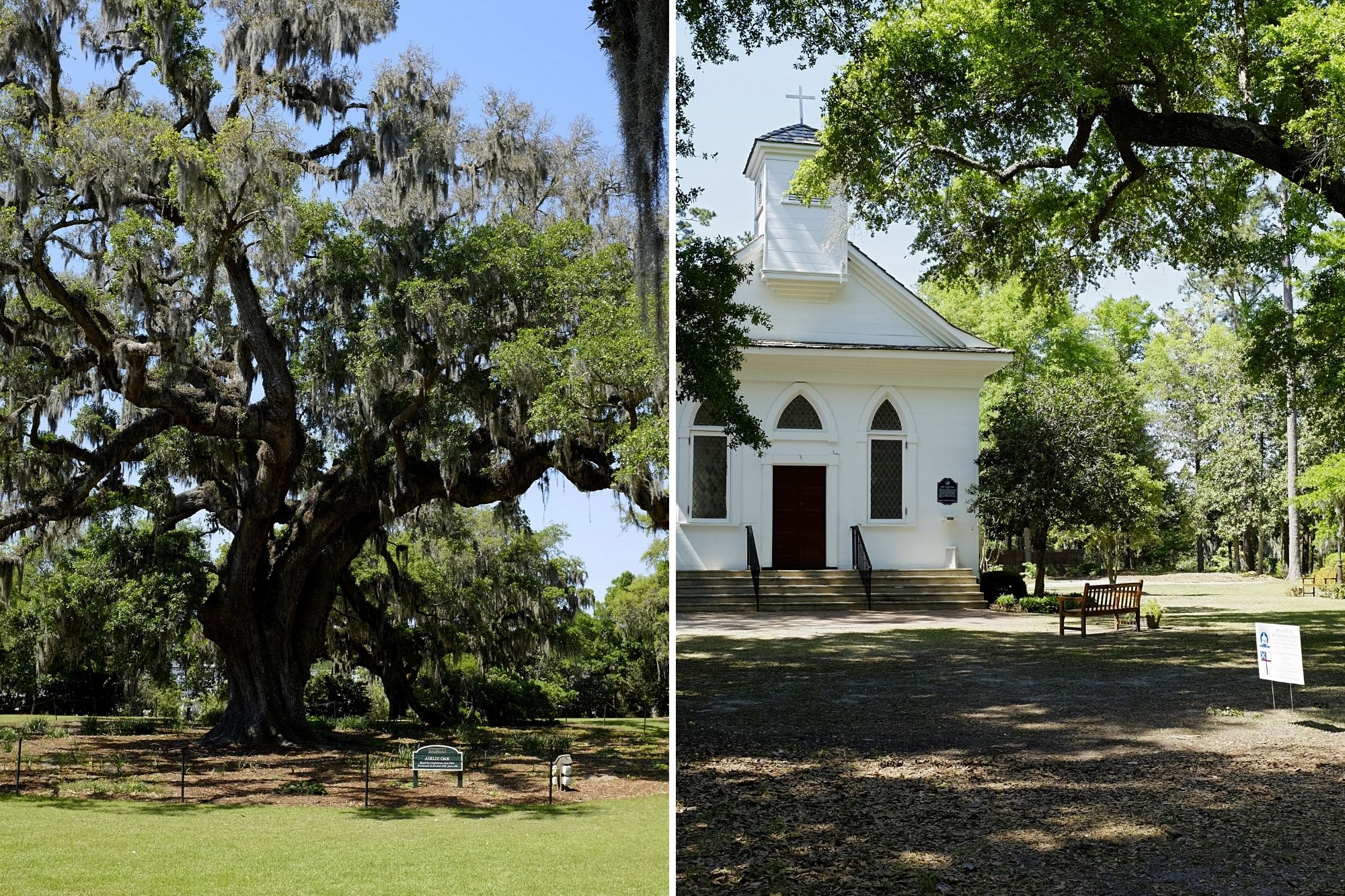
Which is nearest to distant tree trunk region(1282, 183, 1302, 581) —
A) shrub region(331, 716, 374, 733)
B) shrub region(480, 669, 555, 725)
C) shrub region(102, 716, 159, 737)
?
shrub region(480, 669, 555, 725)

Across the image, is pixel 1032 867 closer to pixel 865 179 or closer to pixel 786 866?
pixel 786 866

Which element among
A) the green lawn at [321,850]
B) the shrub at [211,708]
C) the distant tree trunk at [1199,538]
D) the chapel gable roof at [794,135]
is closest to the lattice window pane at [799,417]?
the chapel gable roof at [794,135]

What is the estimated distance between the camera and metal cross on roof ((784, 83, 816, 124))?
239 inches

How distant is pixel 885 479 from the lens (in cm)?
618

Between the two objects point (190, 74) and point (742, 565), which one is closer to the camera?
point (742, 565)

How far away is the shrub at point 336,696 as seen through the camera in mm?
15594

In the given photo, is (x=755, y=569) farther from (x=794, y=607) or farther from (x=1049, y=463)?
(x=1049, y=463)

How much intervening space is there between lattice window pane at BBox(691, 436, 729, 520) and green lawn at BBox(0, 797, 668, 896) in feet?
11.8

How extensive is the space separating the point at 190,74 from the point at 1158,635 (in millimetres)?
9953

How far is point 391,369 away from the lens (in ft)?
32.8

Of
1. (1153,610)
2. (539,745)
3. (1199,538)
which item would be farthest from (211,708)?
(1199,538)

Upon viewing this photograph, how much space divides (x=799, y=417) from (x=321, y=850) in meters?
5.28

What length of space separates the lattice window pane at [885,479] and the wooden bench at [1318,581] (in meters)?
3.44

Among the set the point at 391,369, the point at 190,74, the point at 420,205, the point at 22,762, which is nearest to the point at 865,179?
the point at 391,369
